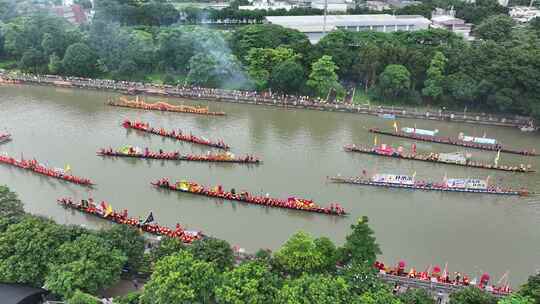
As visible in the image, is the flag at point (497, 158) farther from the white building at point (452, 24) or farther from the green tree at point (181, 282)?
the white building at point (452, 24)

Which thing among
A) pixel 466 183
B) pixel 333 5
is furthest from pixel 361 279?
A: pixel 333 5

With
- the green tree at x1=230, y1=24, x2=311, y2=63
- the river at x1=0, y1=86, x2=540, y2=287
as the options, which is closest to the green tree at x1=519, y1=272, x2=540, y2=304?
the river at x1=0, y1=86, x2=540, y2=287

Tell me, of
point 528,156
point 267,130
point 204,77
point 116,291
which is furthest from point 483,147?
point 116,291

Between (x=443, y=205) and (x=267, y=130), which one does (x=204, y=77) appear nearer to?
(x=267, y=130)

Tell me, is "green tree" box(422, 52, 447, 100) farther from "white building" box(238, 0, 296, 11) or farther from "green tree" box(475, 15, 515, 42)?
"white building" box(238, 0, 296, 11)

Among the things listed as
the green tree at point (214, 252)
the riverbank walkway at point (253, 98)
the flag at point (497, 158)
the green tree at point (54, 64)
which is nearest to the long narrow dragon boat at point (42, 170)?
the green tree at point (214, 252)

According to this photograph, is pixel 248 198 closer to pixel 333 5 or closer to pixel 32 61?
pixel 32 61
